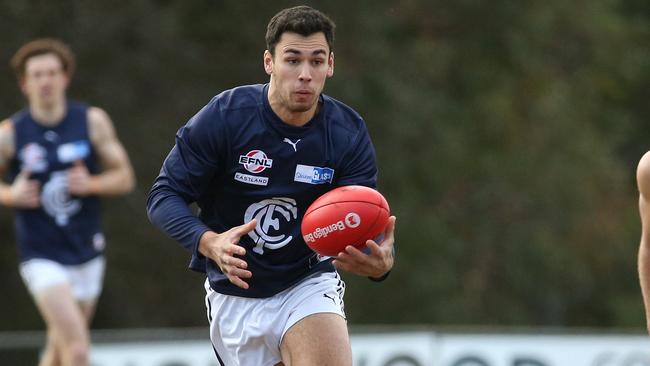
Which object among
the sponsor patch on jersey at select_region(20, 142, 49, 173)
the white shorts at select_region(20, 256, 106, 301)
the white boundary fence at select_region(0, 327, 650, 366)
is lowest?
the white boundary fence at select_region(0, 327, 650, 366)

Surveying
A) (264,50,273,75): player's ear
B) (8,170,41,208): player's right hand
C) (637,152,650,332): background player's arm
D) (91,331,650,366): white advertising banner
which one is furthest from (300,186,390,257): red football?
(91,331,650,366): white advertising banner

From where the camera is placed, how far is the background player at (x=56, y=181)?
1010cm

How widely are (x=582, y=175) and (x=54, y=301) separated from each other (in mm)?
15697

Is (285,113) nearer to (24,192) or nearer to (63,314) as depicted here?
(63,314)

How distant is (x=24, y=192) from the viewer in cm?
1001

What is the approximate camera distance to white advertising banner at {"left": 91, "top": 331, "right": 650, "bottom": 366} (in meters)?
11.6

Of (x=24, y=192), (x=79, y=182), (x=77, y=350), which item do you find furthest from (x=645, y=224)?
(x=24, y=192)

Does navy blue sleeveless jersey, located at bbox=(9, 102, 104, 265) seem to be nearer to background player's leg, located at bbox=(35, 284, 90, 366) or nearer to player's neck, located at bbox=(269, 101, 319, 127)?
background player's leg, located at bbox=(35, 284, 90, 366)

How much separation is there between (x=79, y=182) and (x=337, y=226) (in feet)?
14.1

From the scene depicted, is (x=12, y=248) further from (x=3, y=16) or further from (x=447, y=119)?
(x=447, y=119)

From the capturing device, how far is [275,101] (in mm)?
6645

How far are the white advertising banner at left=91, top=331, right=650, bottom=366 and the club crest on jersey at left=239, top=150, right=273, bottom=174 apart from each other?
5297 millimetres

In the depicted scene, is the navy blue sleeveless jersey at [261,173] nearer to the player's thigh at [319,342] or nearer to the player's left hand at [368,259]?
the player's thigh at [319,342]

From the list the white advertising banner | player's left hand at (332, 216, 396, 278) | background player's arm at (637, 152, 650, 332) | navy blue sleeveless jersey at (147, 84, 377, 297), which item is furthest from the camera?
the white advertising banner
